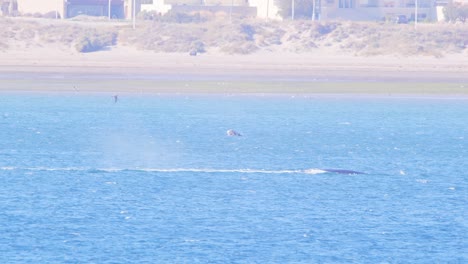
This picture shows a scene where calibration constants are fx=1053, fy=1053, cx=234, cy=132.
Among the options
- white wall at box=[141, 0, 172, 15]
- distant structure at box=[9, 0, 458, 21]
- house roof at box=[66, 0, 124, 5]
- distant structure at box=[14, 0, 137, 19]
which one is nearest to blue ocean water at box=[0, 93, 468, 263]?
distant structure at box=[9, 0, 458, 21]

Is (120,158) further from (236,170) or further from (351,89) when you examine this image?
(351,89)

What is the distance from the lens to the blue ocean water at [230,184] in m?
25.1

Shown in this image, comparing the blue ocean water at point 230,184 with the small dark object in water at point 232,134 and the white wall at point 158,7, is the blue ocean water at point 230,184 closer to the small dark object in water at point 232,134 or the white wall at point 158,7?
the small dark object in water at point 232,134

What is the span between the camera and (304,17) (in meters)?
109

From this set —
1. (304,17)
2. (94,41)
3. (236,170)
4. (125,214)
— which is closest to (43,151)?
(236,170)

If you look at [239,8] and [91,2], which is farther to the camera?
[239,8]

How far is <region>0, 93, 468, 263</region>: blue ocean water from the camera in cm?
2509

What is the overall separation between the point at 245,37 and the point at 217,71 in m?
15.1

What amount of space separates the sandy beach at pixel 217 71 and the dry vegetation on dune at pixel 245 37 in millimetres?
1564

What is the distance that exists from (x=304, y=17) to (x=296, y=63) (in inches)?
1185

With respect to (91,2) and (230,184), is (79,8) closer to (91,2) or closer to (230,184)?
(91,2)

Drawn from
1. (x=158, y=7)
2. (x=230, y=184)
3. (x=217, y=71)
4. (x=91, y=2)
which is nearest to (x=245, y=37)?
(x=217, y=71)

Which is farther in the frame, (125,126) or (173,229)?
(125,126)

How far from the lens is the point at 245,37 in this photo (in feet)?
293
